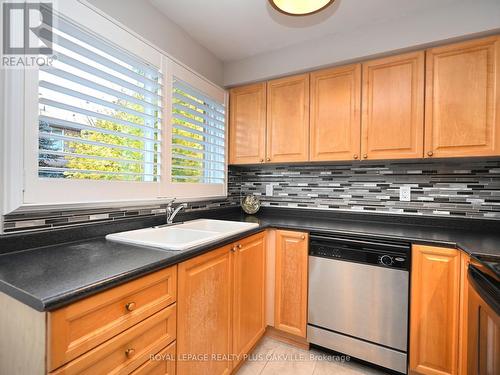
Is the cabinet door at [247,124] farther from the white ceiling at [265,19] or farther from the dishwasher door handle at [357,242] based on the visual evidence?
the dishwasher door handle at [357,242]

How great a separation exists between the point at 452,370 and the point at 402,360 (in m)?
0.24

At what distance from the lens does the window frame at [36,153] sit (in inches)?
39.8

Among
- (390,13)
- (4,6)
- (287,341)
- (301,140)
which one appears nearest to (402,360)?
(287,341)

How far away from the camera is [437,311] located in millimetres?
1416

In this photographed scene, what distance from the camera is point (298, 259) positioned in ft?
5.97

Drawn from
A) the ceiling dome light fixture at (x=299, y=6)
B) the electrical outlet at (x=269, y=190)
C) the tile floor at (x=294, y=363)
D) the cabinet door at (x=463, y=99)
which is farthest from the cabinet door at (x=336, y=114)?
the tile floor at (x=294, y=363)

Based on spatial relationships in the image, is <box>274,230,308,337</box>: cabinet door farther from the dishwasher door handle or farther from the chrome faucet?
the chrome faucet

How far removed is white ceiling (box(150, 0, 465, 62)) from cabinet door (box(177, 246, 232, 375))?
1575mm

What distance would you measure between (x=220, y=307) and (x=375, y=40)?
81.7 inches

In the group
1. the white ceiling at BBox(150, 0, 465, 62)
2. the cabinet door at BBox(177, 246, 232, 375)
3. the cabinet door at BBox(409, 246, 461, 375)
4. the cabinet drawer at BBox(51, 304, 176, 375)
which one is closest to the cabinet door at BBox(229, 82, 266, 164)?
the white ceiling at BBox(150, 0, 465, 62)

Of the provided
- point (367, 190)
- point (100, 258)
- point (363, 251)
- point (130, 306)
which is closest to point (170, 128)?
point (100, 258)

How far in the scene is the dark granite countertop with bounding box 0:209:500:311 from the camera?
2.33ft

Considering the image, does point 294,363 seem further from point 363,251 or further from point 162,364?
point 162,364

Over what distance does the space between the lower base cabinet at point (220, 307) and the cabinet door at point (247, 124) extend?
2.82 feet
